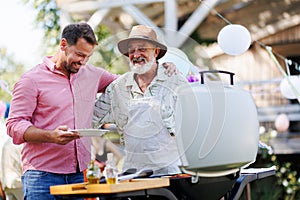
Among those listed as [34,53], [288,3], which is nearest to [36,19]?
[34,53]

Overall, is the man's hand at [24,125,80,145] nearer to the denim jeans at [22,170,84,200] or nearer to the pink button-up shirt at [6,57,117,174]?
the pink button-up shirt at [6,57,117,174]

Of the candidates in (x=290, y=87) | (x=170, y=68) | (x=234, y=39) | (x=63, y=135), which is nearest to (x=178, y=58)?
(x=170, y=68)

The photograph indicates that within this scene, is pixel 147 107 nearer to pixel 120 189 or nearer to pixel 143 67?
pixel 143 67

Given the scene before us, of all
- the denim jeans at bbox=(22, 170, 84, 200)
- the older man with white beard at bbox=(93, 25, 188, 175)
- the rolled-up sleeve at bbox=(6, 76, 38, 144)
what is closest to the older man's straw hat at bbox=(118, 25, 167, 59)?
the older man with white beard at bbox=(93, 25, 188, 175)

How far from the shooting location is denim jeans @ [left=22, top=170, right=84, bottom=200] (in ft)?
8.98

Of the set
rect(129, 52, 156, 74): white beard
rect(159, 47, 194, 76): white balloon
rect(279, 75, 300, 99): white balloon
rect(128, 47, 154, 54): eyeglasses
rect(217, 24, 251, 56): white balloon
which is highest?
rect(217, 24, 251, 56): white balloon

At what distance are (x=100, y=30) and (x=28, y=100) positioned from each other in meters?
4.33

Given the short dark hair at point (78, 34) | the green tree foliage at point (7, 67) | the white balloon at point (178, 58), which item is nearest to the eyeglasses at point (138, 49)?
the white balloon at point (178, 58)

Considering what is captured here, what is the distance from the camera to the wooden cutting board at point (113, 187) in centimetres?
221

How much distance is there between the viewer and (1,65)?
372 inches

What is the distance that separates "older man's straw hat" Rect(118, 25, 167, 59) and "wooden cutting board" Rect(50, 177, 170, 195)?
480 millimetres

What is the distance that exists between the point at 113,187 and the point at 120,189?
0.11 ft

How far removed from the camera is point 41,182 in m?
2.74

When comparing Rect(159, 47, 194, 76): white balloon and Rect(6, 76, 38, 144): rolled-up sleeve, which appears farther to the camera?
Rect(6, 76, 38, 144): rolled-up sleeve
